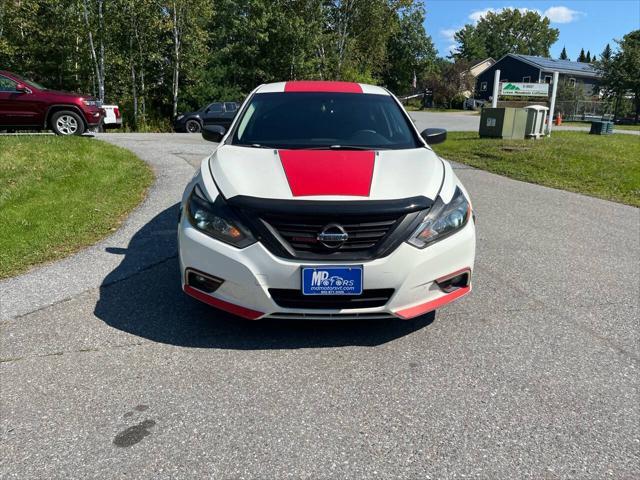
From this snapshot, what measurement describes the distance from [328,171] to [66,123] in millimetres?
12385

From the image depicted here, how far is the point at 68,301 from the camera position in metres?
3.87

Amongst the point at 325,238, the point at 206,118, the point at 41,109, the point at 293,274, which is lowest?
the point at 293,274

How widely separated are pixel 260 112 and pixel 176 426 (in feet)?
9.71

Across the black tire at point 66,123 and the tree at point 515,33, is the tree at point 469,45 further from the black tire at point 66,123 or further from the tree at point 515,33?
the black tire at point 66,123

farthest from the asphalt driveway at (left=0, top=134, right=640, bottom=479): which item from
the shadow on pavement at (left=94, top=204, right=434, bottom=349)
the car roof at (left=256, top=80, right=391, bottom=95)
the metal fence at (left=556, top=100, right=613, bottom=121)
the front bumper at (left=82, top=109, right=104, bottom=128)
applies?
the metal fence at (left=556, top=100, right=613, bottom=121)

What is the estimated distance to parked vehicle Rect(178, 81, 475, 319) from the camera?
294 cm

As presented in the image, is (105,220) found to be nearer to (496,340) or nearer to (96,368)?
(96,368)

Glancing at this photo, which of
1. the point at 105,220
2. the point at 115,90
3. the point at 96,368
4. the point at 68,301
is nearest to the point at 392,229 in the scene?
the point at 96,368

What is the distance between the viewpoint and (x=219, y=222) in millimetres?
3096

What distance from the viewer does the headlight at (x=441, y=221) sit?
305 centimetres

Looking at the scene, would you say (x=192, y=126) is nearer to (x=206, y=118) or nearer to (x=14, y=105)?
(x=206, y=118)

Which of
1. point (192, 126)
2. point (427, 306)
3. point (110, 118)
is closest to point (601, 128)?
point (192, 126)

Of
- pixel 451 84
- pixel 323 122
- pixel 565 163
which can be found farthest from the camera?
pixel 451 84

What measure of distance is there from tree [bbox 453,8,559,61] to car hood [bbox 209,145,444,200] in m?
107
